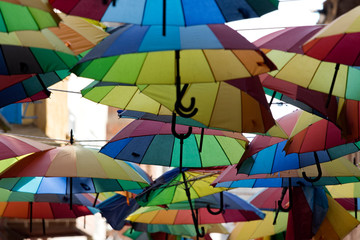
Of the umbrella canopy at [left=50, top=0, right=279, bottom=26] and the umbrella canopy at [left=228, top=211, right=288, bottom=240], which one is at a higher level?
the umbrella canopy at [left=50, top=0, right=279, bottom=26]

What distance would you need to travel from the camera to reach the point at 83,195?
1284cm

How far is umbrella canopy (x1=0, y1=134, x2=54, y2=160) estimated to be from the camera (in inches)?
362

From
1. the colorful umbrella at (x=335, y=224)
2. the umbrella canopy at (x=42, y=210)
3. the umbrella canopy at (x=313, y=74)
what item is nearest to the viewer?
the umbrella canopy at (x=313, y=74)

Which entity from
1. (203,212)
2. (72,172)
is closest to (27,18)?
(72,172)

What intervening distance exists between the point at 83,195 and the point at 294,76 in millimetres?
6263

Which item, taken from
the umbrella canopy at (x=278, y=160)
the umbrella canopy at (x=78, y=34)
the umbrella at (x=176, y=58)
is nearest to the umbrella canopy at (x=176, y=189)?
the umbrella canopy at (x=278, y=160)

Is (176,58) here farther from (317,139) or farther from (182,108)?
(317,139)

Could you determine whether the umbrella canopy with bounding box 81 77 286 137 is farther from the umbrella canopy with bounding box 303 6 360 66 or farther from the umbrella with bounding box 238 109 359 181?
the umbrella with bounding box 238 109 359 181

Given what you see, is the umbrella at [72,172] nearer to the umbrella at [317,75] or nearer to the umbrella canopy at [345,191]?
the umbrella canopy at [345,191]

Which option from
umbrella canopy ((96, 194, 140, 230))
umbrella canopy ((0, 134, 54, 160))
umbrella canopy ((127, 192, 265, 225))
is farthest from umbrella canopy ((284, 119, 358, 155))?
umbrella canopy ((96, 194, 140, 230))

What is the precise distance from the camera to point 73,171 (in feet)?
32.1

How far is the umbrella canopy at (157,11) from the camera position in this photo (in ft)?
20.4

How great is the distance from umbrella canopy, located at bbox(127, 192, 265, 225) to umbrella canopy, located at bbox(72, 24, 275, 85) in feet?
18.8

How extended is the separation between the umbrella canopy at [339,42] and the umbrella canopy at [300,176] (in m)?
3.21
